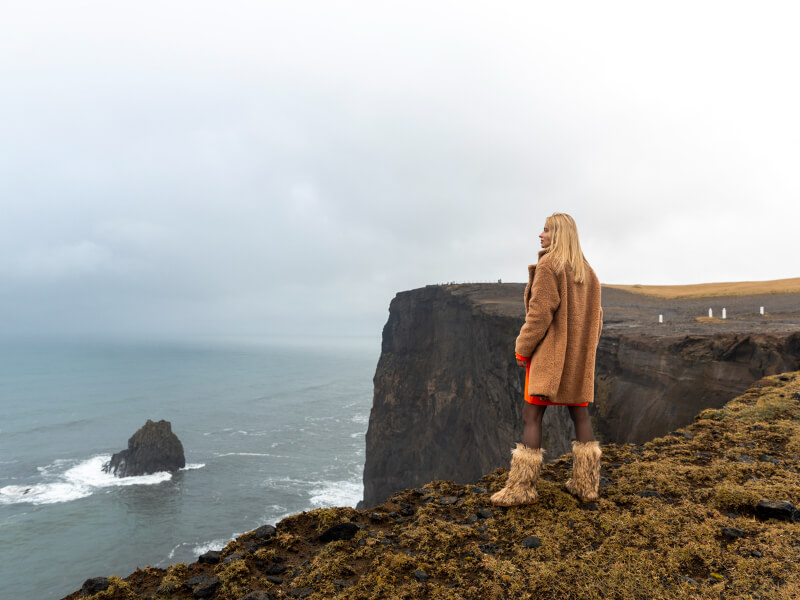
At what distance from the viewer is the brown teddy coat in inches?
187

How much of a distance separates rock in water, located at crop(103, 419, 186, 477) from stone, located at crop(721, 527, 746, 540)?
209 ft

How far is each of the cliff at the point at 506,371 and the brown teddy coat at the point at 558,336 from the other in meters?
9.90

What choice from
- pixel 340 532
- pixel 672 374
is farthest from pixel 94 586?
pixel 672 374

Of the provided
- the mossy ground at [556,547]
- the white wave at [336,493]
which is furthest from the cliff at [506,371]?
the mossy ground at [556,547]

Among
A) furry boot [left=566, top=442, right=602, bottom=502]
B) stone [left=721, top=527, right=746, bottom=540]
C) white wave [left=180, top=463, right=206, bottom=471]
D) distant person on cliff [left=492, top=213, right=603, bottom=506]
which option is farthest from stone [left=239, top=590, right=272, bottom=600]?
white wave [left=180, top=463, right=206, bottom=471]

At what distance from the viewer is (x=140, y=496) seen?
47.0 meters

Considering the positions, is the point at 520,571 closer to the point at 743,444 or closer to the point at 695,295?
the point at 743,444

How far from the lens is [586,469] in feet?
15.9

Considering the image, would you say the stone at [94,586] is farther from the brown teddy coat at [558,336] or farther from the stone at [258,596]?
the brown teddy coat at [558,336]

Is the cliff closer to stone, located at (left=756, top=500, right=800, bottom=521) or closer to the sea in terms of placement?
stone, located at (left=756, top=500, right=800, bottom=521)

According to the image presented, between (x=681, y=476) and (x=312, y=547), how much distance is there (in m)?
4.77

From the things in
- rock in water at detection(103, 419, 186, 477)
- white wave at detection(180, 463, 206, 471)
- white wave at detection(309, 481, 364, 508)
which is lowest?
white wave at detection(309, 481, 364, 508)

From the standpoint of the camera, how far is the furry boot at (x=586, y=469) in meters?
4.82

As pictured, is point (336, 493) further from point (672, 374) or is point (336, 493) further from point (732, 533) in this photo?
point (732, 533)
